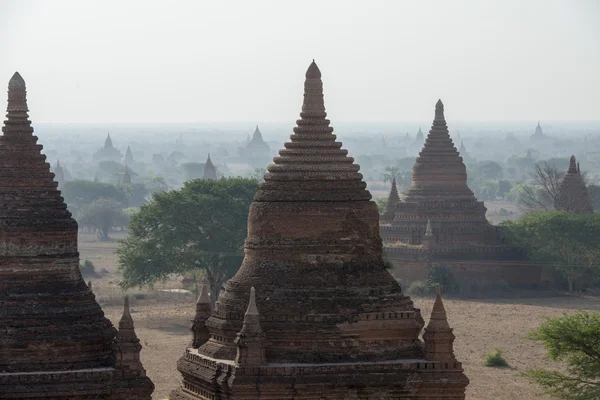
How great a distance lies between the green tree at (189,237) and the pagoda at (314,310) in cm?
3244

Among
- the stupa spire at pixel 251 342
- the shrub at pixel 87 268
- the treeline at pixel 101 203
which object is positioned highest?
the treeline at pixel 101 203

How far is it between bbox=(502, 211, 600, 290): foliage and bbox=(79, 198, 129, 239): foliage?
50468 millimetres

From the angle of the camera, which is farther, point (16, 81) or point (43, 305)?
point (16, 81)

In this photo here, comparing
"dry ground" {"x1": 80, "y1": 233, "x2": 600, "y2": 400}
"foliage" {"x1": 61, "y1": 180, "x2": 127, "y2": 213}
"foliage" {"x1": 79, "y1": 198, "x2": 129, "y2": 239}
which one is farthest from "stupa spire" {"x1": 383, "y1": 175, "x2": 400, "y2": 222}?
"foliage" {"x1": 61, "y1": 180, "x2": 127, "y2": 213}

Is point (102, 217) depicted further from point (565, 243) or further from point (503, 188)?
point (503, 188)

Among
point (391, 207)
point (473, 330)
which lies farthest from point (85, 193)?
point (473, 330)

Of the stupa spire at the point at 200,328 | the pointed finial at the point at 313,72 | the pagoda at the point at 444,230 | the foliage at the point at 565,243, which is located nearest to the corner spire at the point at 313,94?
the pointed finial at the point at 313,72

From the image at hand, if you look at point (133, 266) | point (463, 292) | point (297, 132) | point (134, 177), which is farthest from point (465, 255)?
point (134, 177)

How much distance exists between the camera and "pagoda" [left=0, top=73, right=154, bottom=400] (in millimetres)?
26734

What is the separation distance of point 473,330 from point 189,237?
1173cm

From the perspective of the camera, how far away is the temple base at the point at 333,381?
2666cm

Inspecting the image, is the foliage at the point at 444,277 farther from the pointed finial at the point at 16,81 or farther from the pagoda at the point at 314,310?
the pointed finial at the point at 16,81

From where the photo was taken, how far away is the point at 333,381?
26.8 m

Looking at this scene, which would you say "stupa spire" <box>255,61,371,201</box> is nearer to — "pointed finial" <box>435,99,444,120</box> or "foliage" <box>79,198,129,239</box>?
"pointed finial" <box>435,99,444,120</box>
